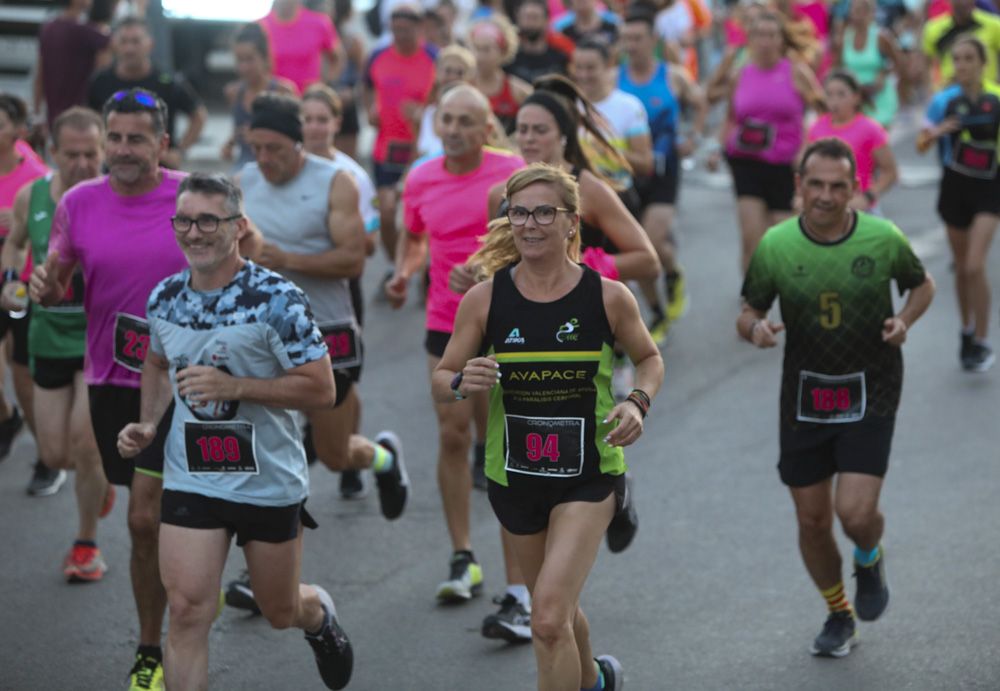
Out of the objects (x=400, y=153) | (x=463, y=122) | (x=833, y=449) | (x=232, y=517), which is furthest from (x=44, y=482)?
(x=400, y=153)

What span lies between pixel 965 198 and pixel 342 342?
4.76 meters

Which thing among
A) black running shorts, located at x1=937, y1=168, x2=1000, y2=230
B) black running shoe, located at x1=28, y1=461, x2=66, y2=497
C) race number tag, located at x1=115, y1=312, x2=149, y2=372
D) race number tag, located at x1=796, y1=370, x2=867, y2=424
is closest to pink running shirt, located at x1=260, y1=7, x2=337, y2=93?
black running shorts, located at x1=937, y1=168, x2=1000, y2=230

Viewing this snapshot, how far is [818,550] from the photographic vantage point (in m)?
6.77

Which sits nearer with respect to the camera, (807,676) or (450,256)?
(807,676)

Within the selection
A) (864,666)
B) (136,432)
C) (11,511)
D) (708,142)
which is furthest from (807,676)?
(708,142)

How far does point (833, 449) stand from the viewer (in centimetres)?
679

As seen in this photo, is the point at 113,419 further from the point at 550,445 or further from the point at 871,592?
the point at 871,592

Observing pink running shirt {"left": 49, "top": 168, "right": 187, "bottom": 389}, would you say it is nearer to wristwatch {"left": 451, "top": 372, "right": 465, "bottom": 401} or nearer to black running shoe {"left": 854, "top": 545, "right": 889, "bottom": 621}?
wristwatch {"left": 451, "top": 372, "right": 465, "bottom": 401}

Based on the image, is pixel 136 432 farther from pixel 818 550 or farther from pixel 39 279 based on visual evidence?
pixel 818 550

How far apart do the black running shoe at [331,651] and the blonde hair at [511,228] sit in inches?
50.3

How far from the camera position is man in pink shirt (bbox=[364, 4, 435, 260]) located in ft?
44.8

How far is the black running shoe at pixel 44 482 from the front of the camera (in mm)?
9062

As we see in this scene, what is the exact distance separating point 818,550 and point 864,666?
445mm

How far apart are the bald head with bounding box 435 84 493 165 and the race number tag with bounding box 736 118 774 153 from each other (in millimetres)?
4656
